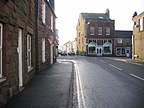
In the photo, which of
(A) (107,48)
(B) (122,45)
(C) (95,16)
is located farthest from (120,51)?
(C) (95,16)

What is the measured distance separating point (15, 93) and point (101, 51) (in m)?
64.7

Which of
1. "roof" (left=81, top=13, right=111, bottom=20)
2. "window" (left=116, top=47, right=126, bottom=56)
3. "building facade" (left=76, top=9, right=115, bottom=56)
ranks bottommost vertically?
"window" (left=116, top=47, right=126, bottom=56)

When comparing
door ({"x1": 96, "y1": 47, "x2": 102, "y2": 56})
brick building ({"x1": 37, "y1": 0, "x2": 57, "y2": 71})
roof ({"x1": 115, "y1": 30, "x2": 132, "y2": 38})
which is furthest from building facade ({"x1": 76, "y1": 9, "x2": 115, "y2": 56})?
brick building ({"x1": 37, "y1": 0, "x2": 57, "y2": 71})

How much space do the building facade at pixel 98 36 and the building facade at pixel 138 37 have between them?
24743 millimetres

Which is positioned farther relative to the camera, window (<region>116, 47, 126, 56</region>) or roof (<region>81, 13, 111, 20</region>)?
roof (<region>81, 13, 111, 20</region>)

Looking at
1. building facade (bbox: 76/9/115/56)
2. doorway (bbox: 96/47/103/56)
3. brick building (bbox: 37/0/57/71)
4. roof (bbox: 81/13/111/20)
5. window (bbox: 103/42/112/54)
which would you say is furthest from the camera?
roof (bbox: 81/13/111/20)

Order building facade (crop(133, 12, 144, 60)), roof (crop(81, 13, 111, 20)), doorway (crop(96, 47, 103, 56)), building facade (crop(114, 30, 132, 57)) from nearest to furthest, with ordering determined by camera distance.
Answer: building facade (crop(133, 12, 144, 60)), doorway (crop(96, 47, 103, 56)), building facade (crop(114, 30, 132, 57)), roof (crop(81, 13, 111, 20))

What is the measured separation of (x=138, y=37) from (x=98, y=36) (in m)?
29.0

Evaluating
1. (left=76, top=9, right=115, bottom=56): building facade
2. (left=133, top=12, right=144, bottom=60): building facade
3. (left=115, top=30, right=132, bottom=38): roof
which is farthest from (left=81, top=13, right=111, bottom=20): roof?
(left=133, top=12, right=144, bottom=60): building facade

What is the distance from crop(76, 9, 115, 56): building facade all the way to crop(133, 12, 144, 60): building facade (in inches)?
974

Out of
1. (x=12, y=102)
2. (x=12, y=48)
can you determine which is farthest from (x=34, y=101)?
(x=12, y=48)

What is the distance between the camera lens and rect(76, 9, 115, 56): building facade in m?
73.4

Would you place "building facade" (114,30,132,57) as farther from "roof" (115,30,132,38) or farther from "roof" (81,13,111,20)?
"roof" (81,13,111,20)

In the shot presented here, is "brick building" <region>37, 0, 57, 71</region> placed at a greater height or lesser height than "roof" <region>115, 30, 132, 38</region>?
lesser
